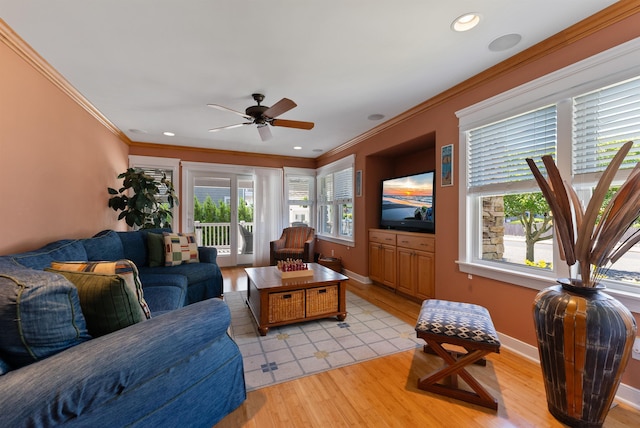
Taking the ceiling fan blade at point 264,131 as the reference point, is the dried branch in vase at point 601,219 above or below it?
below

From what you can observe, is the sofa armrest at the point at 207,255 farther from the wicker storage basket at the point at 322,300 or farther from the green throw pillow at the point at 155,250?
the wicker storage basket at the point at 322,300

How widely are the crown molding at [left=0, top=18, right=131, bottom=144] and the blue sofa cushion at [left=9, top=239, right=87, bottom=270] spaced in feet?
4.85

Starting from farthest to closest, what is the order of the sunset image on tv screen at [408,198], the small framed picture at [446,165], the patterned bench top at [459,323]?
the sunset image on tv screen at [408,198] < the small framed picture at [446,165] < the patterned bench top at [459,323]

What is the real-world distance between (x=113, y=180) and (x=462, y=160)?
15.4ft

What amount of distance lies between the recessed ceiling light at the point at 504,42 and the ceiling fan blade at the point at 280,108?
1.63 m

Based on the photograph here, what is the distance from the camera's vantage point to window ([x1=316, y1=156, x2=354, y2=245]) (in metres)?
4.98

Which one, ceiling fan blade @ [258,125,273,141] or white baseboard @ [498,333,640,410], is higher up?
ceiling fan blade @ [258,125,273,141]

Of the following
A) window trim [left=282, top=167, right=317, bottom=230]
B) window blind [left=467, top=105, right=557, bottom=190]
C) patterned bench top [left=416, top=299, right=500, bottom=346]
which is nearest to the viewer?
patterned bench top [left=416, top=299, right=500, bottom=346]

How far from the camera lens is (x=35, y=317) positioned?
0.94m

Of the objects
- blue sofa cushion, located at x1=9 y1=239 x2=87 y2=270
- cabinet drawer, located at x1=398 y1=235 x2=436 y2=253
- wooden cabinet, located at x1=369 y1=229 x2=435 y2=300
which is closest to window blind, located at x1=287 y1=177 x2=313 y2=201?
wooden cabinet, located at x1=369 y1=229 x2=435 y2=300

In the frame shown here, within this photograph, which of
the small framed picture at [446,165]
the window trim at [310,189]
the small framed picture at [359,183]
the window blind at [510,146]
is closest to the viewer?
the window blind at [510,146]

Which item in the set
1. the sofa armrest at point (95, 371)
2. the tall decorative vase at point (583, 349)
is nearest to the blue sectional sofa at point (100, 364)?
the sofa armrest at point (95, 371)

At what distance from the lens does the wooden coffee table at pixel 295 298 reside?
2543 mm

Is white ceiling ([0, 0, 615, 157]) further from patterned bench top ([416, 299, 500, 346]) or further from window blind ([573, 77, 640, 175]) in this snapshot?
patterned bench top ([416, 299, 500, 346])
